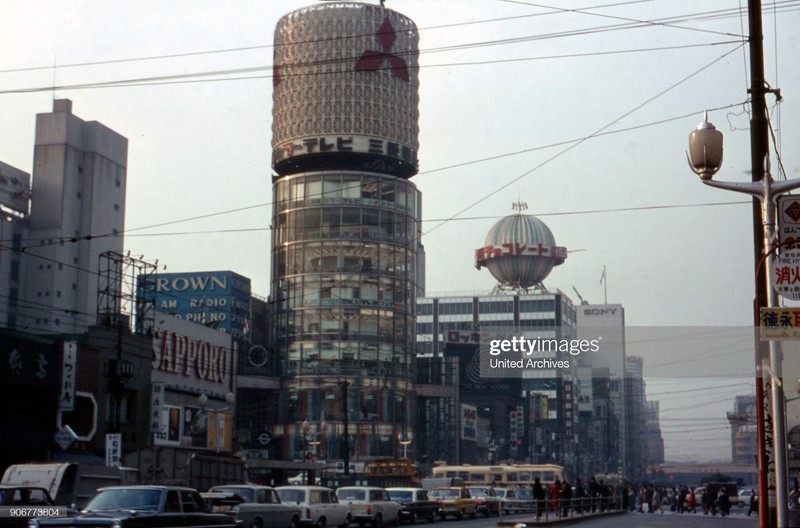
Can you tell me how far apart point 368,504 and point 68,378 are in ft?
62.5

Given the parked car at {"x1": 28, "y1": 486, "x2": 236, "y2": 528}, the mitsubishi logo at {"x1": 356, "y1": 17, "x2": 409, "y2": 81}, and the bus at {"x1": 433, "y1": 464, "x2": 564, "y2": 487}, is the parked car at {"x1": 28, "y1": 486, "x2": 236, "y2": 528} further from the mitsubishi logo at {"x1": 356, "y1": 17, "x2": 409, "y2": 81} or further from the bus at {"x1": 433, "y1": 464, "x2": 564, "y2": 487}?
the mitsubishi logo at {"x1": 356, "y1": 17, "x2": 409, "y2": 81}

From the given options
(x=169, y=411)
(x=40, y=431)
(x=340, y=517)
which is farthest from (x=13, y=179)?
(x=340, y=517)

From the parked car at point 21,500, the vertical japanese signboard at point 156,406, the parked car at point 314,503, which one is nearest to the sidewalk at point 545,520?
the parked car at point 314,503

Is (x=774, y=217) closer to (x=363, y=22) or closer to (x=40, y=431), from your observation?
(x=40, y=431)

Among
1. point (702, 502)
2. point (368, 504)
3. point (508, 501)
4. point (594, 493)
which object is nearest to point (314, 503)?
point (368, 504)

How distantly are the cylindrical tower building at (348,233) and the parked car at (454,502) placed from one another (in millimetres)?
71684

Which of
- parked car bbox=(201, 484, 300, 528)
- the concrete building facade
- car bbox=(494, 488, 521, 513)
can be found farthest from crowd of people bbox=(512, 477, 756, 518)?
the concrete building facade

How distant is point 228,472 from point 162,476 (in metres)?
2.89

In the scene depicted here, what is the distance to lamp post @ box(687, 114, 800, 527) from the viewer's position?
592 inches

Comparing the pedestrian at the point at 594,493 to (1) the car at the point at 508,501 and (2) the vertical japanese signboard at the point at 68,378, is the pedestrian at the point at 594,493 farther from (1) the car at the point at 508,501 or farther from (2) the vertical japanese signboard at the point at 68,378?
(2) the vertical japanese signboard at the point at 68,378

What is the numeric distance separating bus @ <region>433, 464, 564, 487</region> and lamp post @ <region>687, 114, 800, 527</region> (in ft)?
198

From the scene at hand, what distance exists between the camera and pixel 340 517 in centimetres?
3762

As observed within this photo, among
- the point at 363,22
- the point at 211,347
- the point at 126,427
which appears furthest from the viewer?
the point at 363,22

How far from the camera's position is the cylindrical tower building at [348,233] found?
415 ft
